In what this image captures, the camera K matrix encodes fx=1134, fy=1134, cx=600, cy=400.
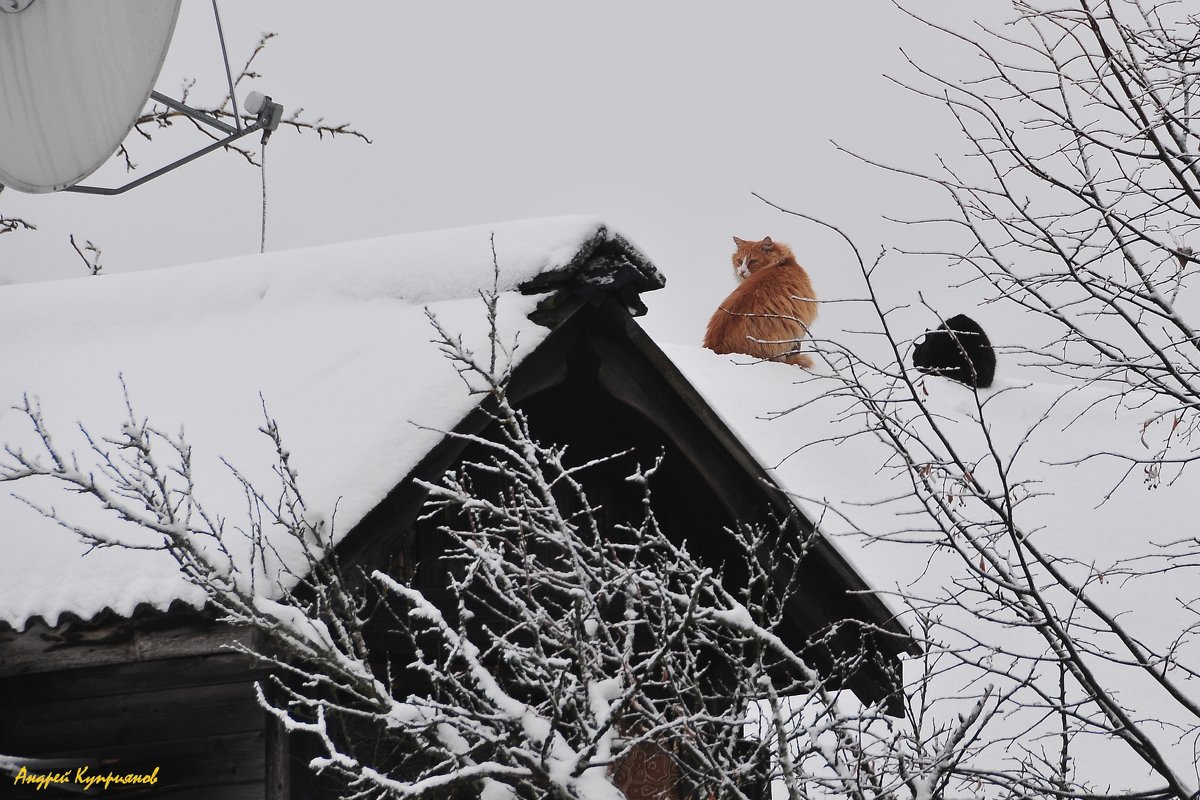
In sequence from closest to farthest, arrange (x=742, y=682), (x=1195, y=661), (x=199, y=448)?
(x=742, y=682) < (x=199, y=448) < (x=1195, y=661)

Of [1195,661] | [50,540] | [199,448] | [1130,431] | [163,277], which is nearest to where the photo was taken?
[50,540]

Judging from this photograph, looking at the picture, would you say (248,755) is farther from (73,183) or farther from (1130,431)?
(1130,431)

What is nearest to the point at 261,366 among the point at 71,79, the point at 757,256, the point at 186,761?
the point at 71,79

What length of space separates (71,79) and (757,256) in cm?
596

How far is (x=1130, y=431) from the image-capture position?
14.2 meters

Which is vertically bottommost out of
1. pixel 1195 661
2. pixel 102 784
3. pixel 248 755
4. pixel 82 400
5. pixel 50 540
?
pixel 1195 661

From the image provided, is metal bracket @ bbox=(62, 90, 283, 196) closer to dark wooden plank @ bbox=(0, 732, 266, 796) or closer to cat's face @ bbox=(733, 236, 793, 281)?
dark wooden plank @ bbox=(0, 732, 266, 796)

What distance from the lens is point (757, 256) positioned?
9.20 meters

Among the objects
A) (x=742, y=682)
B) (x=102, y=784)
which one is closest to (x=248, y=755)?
(x=102, y=784)

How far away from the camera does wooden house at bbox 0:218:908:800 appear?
3.50m

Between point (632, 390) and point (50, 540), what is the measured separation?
2.15 metres

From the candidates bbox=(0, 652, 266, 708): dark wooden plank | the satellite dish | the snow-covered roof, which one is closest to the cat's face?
the snow-covered roof

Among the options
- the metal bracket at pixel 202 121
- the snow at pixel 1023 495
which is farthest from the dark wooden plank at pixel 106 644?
the snow at pixel 1023 495

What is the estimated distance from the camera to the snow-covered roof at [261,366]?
3.53 metres
